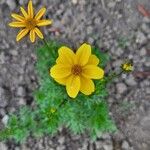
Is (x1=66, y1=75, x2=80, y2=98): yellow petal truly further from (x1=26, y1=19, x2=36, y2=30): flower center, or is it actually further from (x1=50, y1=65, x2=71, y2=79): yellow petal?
(x1=26, y1=19, x2=36, y2=30): flower center

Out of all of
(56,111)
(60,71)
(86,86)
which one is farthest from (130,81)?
(60,71)

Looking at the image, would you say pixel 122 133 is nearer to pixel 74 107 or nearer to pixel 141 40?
pixel 74 107

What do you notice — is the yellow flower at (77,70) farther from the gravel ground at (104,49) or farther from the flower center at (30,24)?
the gravel ground at (104,49)

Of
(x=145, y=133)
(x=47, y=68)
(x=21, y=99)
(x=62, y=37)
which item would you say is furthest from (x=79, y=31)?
(x=145, y=133)

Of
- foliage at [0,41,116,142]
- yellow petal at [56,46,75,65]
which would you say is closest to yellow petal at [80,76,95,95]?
yellow petal at [56,46,75,65]

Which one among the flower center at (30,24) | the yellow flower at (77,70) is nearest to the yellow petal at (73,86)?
the yellow flower at (77,70)

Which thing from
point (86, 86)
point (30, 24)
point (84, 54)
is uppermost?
point (30, 24)

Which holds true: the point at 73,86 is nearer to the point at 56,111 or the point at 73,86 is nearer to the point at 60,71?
the point at 60,71
